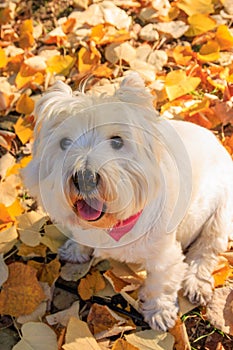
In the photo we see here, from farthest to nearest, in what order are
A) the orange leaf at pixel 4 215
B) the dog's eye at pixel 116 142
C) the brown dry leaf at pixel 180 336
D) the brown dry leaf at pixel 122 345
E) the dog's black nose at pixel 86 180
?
the orange leaf at pixel 4 215 → the brown dry leaf at pixel 180 336 → the brown dry leaf at pixel 122 345 → the dog's eye at pixel 116 142 → the dog's black nose at pixel 86 180

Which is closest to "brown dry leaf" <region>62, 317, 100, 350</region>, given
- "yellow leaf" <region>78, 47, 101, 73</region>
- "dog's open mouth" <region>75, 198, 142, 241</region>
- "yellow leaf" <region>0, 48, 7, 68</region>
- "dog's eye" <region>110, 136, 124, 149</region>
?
"dog's open mouth" <region>75, 198, 142, 241</region>

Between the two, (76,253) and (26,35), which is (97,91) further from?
(26,35)

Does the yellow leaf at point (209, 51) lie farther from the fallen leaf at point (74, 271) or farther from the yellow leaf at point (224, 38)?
the fallen leaf at point (74, 271)

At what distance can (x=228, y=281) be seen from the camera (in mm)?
2945

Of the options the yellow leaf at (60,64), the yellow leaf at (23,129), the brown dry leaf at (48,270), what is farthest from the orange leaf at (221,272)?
the yellow leaf at (60,64)

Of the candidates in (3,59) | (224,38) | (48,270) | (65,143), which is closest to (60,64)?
(3,59)

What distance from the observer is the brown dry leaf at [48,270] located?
9.82 feet

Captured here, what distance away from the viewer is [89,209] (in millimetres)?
2154

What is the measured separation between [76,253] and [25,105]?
115 centimetres

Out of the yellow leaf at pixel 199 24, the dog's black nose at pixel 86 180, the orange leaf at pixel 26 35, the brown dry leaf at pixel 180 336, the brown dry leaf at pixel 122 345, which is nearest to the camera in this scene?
the dog's black nose at pixel 86 180

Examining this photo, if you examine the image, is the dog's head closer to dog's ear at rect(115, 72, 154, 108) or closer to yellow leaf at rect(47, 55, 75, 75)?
dog's ear at rect(115, 72, 154, 108)

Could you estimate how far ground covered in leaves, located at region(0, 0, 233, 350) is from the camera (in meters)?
2.79

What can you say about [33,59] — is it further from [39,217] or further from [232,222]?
[232,222]

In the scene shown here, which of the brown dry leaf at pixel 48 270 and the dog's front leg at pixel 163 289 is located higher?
the dog's front leg at pixel 163 289
